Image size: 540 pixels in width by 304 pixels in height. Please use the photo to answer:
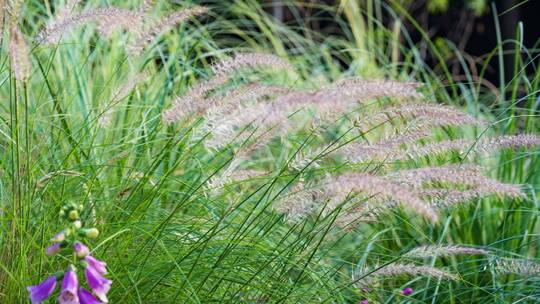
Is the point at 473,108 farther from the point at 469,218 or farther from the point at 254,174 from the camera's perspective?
the point at 254,174

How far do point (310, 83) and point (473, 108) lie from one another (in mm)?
758

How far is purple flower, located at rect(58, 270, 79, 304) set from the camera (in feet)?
5.20

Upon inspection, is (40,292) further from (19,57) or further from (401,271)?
(401,271)

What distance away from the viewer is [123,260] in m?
2.01

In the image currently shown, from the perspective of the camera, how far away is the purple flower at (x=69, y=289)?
1584 mm

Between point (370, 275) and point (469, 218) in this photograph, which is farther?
point (469, 218)

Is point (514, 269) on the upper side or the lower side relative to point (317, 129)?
lower

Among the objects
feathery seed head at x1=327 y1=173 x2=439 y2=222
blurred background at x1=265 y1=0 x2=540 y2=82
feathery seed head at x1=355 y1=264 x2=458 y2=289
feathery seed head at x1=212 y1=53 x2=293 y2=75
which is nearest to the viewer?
feathery seed head at x1=327 y1=173 x2=439 y2=222

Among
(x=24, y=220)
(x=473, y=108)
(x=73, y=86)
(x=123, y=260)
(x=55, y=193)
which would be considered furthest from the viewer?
(x=473, y=108)

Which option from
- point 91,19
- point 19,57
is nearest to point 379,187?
point 19,57

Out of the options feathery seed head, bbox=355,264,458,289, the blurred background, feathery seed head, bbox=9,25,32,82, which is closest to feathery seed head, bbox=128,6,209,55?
feathery seed head, bbox=9,25,32,82

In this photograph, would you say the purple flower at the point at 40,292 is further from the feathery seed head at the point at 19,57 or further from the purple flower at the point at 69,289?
the feathery seed head at the point at 19,57

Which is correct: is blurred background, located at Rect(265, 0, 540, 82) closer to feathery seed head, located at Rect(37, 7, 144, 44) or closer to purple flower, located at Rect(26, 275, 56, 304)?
feathery seed head, located at Rect(37, 7, 144, 44)

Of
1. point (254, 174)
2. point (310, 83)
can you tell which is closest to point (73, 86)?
point (310, 83)
